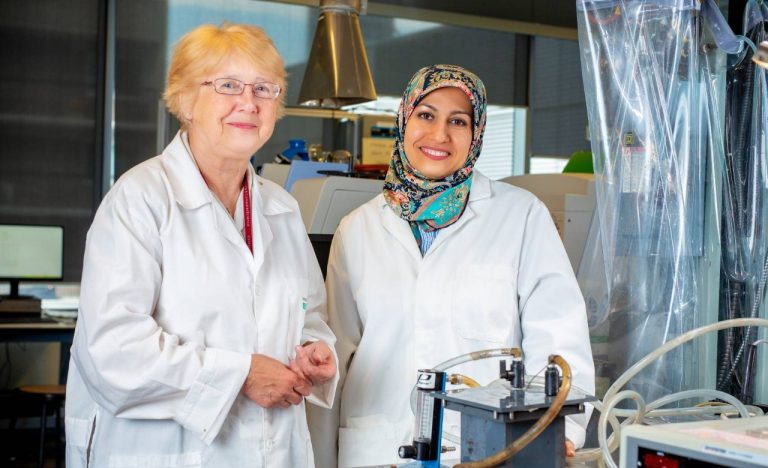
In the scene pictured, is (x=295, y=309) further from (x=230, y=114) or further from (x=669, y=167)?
(x=669, y=167)

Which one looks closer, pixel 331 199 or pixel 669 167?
pixel 669 167

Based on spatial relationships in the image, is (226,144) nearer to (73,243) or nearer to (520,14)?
(73,243)

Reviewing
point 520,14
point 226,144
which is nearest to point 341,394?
point 226,144

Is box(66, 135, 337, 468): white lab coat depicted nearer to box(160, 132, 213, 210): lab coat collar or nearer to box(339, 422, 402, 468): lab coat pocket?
box(160, 132, 213, 210): lab coat collar

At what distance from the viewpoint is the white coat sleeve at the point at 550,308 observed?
5.76 feet

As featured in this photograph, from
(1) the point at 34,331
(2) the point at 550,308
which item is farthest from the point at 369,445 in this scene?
(1) the point at 34,331

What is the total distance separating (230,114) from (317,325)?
448 mm

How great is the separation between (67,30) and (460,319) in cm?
469

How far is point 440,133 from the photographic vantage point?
194cm

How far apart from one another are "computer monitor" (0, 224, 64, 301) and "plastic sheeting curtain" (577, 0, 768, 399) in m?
4.06

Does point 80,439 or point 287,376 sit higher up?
point 287,376

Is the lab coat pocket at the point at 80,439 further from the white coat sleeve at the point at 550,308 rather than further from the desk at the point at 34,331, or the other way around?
the desk at the point at 34,331

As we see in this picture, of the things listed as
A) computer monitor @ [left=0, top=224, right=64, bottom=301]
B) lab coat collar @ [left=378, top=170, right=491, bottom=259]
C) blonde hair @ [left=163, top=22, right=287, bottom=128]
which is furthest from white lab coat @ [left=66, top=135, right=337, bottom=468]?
computer monitor @ [left=0, top=224, right=64, bottom=301]

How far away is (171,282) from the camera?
1.54 metres
